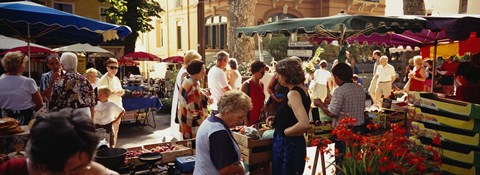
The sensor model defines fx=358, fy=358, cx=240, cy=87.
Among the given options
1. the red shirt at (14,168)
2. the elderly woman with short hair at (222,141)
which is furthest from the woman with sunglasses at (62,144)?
the elderly woman with short hair at (222,141)

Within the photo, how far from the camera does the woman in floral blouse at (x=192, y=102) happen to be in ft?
15.8

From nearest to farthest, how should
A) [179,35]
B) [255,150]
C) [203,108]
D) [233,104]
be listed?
[233,104] → [255,150] → [203,108] → [179,35]

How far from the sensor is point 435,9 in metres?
38.7

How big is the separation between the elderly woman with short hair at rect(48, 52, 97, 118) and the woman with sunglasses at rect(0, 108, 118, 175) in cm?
288

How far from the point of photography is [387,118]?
577 cm

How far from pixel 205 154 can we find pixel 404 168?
6.37 ft

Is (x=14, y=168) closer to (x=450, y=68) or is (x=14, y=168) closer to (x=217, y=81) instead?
(x=217, y=81)

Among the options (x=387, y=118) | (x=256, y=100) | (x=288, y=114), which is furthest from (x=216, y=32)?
(x=288, y=114)

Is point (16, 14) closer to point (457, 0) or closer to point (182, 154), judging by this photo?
point (182, 154)

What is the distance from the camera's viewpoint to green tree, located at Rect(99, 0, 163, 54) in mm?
16719

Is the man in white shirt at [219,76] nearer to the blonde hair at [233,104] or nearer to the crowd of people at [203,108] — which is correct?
the crowd of people at [203,108]

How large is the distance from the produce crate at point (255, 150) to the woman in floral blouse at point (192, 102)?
92 cm

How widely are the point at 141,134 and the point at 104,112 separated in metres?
3.58

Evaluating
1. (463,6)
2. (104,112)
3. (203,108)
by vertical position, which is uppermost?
(463,6)
